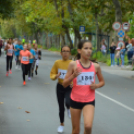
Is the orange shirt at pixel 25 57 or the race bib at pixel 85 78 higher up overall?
the race bib at pixel 85 78

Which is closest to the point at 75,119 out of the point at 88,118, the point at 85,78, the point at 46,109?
the point at 88,118

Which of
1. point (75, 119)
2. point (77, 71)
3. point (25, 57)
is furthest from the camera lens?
point (25, 57)

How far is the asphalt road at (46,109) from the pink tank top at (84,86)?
2.16 meters

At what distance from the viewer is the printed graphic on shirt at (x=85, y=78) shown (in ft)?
16.7

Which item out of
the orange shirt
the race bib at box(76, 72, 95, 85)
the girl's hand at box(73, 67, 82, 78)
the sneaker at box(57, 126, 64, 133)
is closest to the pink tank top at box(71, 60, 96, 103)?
the race bib at box(76, 72, 95, 85)

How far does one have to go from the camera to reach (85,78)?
5.10m

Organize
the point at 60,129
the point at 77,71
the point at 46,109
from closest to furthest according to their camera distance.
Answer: the point at 77,71 < the point at 60,129 < the point at 46,109

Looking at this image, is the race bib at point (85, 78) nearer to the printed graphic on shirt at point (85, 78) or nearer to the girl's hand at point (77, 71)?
the printed graphic on shirt at point (85, 78)

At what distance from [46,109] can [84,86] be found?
14.9 feet

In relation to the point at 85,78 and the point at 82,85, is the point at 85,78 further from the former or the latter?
the point at 82,85

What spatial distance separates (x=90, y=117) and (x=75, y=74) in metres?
0.58

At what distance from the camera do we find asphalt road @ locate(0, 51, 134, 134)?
24.3 feet

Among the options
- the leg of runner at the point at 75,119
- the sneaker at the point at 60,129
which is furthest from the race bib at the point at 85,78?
the sneaker at the point at 60,129

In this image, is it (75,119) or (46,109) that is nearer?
(75,119)
